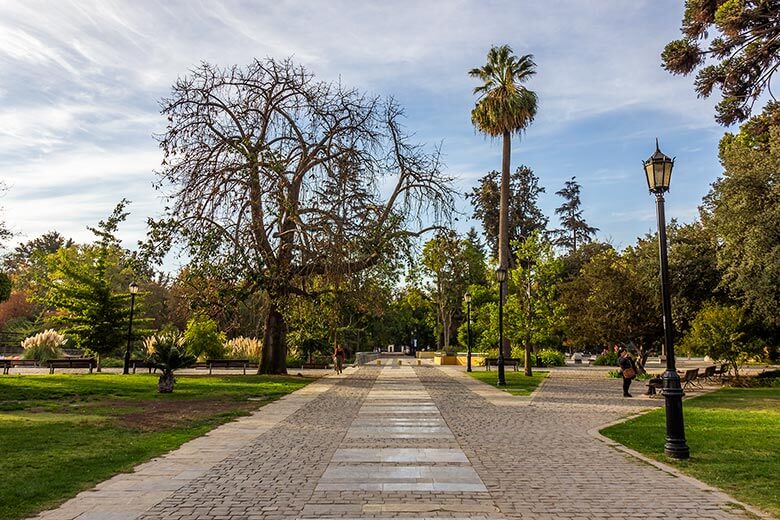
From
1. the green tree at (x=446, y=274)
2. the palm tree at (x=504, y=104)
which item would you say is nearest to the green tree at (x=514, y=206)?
the green tree at (x=446, y=274)

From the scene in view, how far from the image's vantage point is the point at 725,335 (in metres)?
22.0

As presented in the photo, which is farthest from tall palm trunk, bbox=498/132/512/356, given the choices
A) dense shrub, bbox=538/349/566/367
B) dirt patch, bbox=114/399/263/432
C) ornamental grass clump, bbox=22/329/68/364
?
ornamental grass clump, bbox=22/329/68/364

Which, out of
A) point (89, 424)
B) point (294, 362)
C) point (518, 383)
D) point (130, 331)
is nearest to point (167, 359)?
point (89, 424)

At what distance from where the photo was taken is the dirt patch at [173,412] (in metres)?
11.9

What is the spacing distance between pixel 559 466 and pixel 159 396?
13.5 metres

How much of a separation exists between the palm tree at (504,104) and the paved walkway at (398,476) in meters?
21.9

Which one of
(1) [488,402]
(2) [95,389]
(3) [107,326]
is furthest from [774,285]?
(3) [107,326]

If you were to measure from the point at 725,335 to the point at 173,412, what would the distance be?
65.6ft

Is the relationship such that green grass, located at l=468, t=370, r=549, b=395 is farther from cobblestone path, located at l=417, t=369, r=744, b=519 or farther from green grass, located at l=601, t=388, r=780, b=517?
green grass, located at l=601, t=388, r=780, b=517

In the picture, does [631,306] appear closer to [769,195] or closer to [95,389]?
[769,195]

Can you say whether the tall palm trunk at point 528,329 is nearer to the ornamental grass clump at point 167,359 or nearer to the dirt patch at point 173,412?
the dirt patch at point 173,412

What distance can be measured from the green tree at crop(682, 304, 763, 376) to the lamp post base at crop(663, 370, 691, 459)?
15.5m

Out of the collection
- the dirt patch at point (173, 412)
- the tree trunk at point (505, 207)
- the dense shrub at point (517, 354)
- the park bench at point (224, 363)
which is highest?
the tree trunk at point (505, 207)

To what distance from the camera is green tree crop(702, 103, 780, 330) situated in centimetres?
1936
